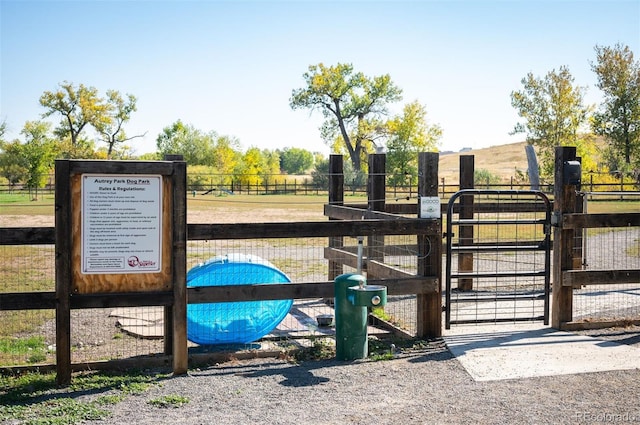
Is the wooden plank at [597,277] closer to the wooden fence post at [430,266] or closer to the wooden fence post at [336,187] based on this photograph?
the wooden fence post at [430,266]

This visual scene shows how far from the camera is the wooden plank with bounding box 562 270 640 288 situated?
28.4 feet

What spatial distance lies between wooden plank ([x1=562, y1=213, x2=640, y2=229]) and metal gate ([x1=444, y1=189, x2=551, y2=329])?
24 centimetres

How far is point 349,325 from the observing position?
7352mm

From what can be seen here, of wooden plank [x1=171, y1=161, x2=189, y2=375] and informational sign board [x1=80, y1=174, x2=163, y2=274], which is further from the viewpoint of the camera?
wooden plank [x1=171, y1=161, x2=189, y2=375]

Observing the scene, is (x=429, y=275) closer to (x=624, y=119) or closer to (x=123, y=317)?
(x=123, y=317)

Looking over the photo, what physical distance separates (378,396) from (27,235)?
11.7 ft

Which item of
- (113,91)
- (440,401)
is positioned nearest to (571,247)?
(440,401)

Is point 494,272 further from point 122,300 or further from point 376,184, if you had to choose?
point 122,300

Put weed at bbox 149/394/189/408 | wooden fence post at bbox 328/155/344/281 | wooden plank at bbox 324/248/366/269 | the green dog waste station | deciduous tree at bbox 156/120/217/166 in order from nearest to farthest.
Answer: weed at bbox 149/394/189/408, the green dog waste station, wooden plank at bbox 324/248/366/269, wooden fence post at bbox 328/155/344/281, deciduous tree at bbox 156/120/217/166

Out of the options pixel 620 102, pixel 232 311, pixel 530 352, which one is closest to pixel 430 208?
pixel 530 352

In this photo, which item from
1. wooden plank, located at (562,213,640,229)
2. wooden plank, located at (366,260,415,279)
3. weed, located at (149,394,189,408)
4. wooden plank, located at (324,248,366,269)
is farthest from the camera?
wooden plank, located at (324,248,366,269)

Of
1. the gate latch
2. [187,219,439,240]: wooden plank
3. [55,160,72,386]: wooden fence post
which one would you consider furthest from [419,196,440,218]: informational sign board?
[55,160,72,386]: wooden fence post

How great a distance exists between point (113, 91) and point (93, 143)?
295 inches

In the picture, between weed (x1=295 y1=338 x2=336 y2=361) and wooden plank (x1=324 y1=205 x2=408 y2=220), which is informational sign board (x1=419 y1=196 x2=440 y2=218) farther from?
weed (x1=295 y1=338 x2=336 y2=361)
